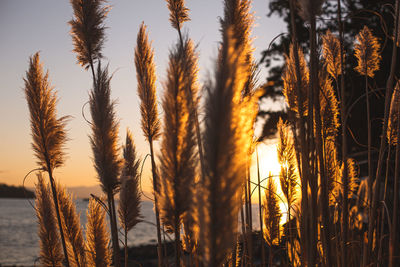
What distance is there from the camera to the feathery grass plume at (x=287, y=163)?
2699mm

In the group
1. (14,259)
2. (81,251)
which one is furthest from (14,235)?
(81,251)

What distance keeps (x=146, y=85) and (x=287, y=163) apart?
1.20 metres

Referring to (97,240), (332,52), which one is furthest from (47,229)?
(332,52)

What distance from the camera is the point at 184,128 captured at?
1.14m

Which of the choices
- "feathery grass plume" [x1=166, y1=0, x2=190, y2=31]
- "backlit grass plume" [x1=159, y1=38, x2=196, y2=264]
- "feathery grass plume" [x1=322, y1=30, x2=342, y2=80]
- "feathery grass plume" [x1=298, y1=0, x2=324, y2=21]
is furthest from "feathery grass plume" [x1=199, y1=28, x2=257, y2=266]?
"feathery grass plume" [x1=322, y1=30, x2=342, y2=80]

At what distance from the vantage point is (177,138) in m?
1.15

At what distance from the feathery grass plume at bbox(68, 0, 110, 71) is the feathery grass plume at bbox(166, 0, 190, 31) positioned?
1.71 feet

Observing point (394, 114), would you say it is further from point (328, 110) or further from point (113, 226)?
point (113, 226)

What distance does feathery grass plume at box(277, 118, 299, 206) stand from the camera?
2699 mm

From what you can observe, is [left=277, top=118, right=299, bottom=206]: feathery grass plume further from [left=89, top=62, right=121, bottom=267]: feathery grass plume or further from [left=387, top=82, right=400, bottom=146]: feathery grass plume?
[left=89, top=62, right=121, bottom=267]: feathery grass plume

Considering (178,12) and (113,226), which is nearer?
(113,226)

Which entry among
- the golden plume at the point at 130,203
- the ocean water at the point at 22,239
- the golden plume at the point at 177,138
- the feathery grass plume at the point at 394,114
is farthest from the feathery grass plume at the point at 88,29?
the ocean water at the point at 22,239

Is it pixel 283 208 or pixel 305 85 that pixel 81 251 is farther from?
pixel 305 85

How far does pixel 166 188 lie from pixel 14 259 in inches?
1050
